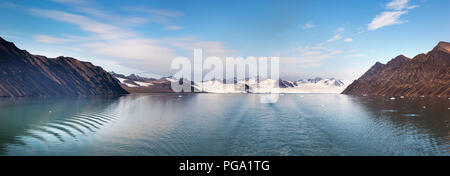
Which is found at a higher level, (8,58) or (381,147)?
(8,58)

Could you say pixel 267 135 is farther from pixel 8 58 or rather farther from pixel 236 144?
pixel 8 58

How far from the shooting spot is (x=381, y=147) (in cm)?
2314

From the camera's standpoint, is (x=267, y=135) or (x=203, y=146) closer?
(x=203, y=146)

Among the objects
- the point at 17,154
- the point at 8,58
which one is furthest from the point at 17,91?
the point at 17,154

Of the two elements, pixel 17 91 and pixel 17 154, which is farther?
pixel 17 91

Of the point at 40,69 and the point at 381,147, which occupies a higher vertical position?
the point at 40,69

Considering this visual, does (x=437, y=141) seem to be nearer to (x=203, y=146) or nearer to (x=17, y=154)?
(x=203, y=146)

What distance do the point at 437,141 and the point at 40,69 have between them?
21272cm
